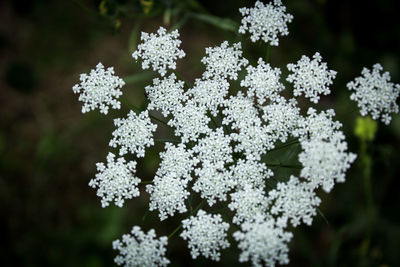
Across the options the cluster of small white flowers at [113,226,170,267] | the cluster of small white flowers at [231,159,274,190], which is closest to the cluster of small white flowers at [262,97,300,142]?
the cluster of small white flowers at [231,159,274,190]

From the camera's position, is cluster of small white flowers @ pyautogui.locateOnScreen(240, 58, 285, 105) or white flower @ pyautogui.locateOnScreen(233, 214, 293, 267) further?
cluster of small white flowers @ pyautogui.locateOnScreen(240, 58, 285, 105)

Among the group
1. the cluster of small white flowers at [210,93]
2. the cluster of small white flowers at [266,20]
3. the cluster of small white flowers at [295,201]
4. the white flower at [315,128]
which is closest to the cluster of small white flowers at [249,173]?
the cluster of small white flowers at [295,201]

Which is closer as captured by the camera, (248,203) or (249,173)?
(248,203)

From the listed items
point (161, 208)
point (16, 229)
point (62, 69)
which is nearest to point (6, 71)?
point (62, 69)

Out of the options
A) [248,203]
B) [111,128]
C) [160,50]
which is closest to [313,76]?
[248,203]

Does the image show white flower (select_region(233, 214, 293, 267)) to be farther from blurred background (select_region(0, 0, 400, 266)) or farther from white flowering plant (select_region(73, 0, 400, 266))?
blurred background (select_region(0, 0, 400, 266))

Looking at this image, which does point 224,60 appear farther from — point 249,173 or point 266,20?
point 249,173
